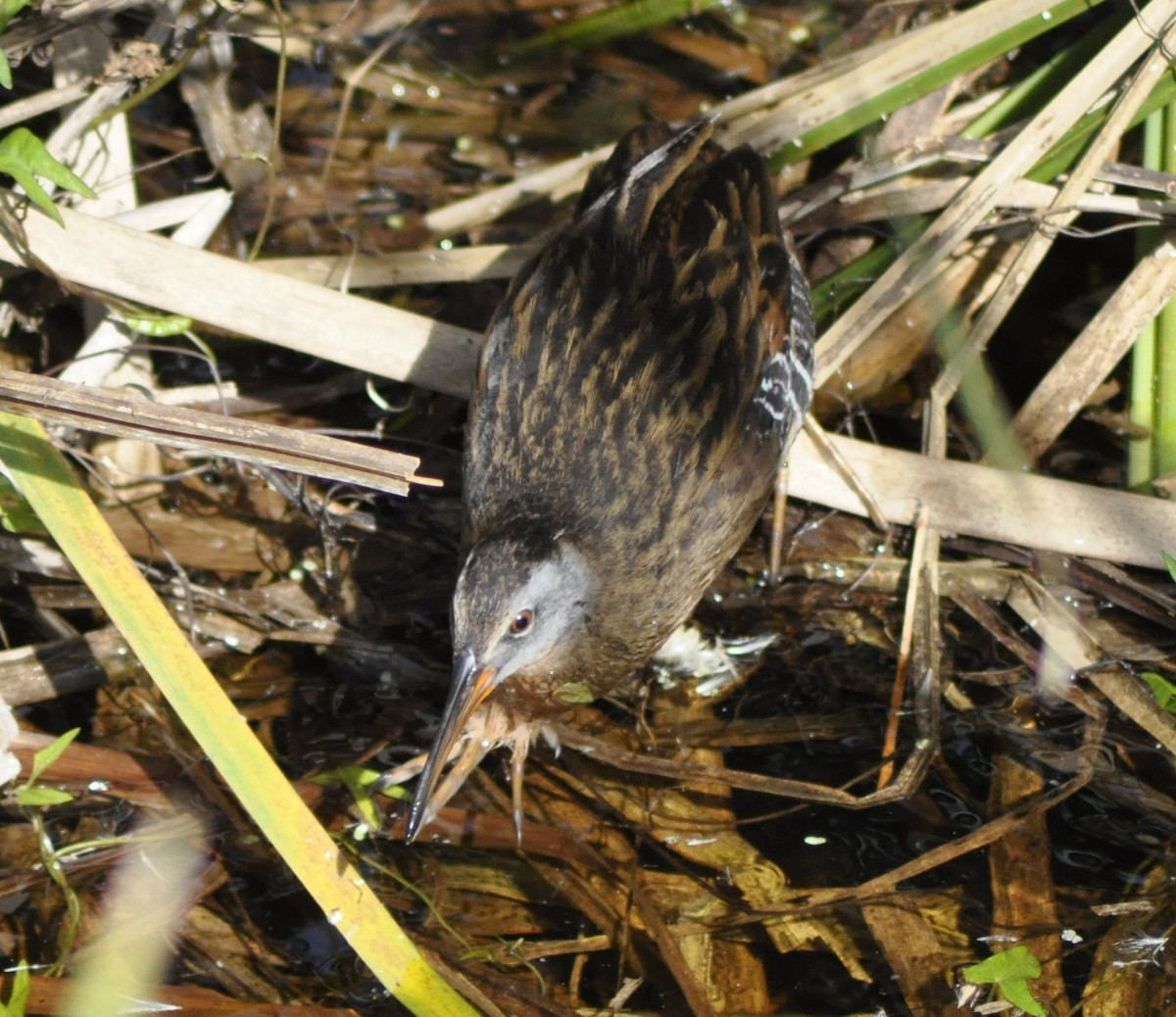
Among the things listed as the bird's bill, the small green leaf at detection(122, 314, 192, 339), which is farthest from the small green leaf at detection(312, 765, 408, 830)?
the small green leaf at detection(122, 314, 192, 339)

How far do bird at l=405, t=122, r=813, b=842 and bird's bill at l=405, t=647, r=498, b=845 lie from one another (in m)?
0.01

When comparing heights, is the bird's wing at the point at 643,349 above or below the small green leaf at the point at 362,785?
above

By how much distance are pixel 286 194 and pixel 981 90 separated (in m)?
2.38

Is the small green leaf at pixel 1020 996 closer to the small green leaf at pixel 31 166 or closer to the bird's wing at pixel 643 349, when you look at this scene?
the bird's wing at pixel 643 349

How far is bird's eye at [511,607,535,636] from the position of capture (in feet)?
10.4

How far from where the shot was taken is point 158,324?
3750mm

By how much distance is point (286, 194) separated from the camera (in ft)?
15.6

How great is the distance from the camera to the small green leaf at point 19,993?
2.81 metres

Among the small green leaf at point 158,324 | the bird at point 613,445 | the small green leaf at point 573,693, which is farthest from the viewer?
the small green leaf at point 158,324

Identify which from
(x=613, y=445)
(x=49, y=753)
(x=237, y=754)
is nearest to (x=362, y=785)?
(x=237, y=754)

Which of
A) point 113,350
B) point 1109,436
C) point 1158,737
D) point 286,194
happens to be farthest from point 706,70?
point 1158,737

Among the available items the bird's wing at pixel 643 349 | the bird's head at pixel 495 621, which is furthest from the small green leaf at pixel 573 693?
the bird's wing at pixel 643 349

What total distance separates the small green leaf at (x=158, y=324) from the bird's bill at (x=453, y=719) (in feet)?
4.34

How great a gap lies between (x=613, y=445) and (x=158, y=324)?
4.40 ft
